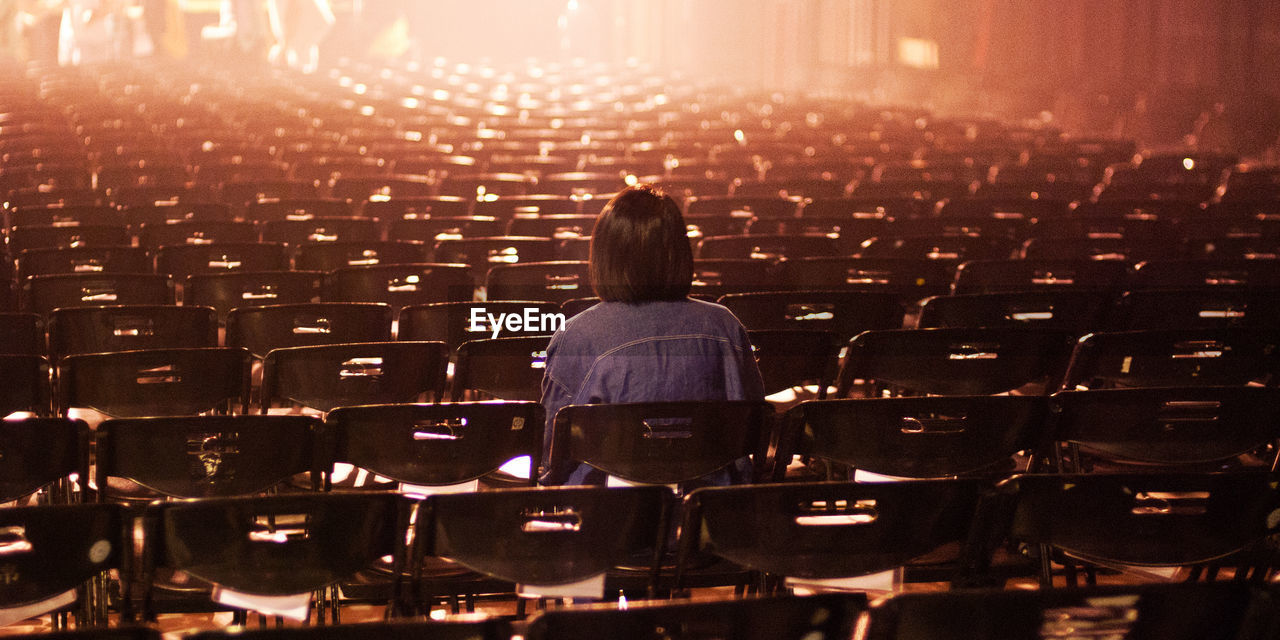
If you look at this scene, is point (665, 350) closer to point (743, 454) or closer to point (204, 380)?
point (743, 454)

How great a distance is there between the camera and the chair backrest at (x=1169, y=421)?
335 centimetres

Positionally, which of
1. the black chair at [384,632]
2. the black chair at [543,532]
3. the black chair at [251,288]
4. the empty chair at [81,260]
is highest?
the empty chair at [81,260]

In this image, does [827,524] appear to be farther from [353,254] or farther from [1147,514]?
[353,254]

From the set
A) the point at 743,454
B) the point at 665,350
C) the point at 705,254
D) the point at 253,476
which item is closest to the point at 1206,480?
the point at 743,454

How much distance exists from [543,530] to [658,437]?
1.87 ft

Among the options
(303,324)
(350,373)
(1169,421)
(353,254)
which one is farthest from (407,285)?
(1169,421)

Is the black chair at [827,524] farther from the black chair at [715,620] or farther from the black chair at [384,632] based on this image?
the black chair at [384,632]

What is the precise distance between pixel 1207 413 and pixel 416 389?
263 centimetres

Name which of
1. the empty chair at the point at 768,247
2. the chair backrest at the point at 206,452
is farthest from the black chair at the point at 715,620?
the empty chair at the point at 768,247

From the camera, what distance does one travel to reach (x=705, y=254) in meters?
6.92

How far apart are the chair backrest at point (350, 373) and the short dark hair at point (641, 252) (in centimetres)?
93

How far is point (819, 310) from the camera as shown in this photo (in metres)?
5.17

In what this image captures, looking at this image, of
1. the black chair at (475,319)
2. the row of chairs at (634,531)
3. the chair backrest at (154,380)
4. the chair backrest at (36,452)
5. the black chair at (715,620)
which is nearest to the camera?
the black chair at (715,620)

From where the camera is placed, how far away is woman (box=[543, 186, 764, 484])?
3336 millimetres
